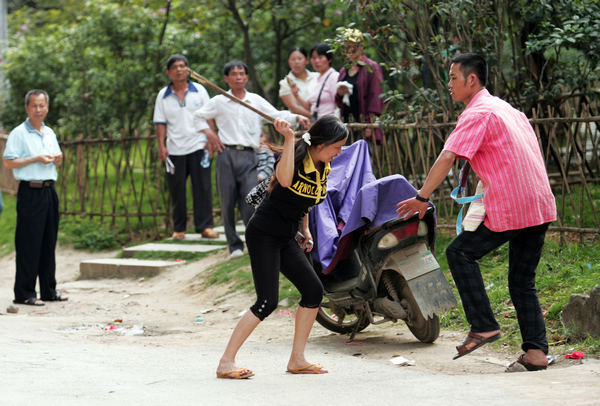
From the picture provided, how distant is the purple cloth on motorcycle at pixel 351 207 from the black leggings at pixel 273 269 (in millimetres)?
758

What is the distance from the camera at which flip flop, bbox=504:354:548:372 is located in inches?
193

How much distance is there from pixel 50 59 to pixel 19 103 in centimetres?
107

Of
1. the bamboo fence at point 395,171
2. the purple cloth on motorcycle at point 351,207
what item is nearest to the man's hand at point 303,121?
the bamboo fence at point 395,171

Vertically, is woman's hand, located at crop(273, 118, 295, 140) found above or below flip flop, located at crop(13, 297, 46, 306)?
above

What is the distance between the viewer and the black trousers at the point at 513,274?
4891 millimetres

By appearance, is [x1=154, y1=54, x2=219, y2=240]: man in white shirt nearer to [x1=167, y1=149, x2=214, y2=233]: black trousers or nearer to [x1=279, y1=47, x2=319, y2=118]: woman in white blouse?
[x1=167, y1=149, x2=214, y2=233]: black trousers

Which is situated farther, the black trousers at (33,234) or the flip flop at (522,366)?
the black trousers at (33,234)

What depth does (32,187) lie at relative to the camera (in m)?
8.25

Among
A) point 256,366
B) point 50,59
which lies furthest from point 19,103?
point 256,366

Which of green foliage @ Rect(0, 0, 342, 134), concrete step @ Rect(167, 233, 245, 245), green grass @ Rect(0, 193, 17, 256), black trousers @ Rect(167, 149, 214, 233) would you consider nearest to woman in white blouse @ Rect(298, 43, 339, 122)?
black trousers @ Rect(167, 149, 214, 233)

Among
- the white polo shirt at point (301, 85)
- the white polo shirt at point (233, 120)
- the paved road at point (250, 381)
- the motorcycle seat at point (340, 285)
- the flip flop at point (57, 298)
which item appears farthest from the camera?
the white polo shirt at point (301, 85)

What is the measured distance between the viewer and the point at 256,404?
13.7 ft

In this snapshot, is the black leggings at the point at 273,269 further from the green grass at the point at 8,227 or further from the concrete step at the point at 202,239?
the green grass at the point at 8,227

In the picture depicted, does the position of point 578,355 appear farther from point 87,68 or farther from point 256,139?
point 87,68
